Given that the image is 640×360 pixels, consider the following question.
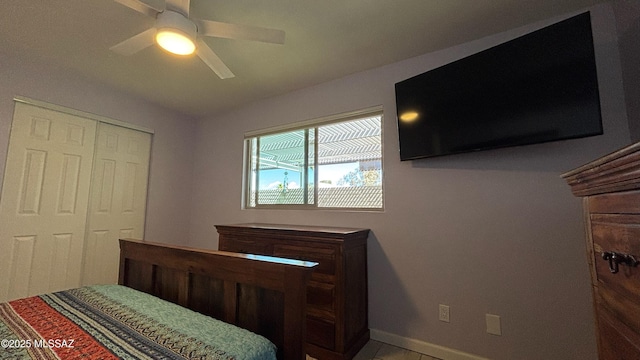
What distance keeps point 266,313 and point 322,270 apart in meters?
0.86

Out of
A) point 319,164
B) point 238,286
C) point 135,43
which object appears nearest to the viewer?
point 238,286

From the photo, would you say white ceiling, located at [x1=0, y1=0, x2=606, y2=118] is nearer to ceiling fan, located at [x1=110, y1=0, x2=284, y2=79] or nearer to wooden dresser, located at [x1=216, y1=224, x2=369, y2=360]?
ceiling fan, located at [x1=110, y1=0, x2=284, y2=79]

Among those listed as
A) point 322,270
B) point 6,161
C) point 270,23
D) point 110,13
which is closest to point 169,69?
point 110,13

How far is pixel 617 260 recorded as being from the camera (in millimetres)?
715

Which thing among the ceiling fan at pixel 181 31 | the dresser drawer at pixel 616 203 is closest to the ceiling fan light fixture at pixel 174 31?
the ceiling fan at pixel 181 31

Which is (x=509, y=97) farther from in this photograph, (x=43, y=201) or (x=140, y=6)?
(x=43, y=201)

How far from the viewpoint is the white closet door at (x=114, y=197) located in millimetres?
2799

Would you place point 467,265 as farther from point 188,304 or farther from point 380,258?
point 188,304

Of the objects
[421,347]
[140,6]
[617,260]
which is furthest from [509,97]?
[140,6]

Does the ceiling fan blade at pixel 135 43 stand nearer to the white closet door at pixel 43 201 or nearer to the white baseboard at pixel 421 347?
the white closet door at pixel 43 201

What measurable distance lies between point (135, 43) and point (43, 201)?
203cm

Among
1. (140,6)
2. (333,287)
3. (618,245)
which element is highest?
(140,6)

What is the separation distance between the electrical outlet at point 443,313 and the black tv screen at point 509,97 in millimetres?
1163

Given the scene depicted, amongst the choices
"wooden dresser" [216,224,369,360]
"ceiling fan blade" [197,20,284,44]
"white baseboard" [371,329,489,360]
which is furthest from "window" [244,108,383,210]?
"ceiling fan blade" [197,20,284,44]
